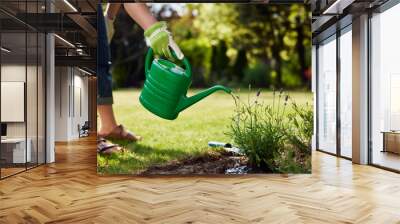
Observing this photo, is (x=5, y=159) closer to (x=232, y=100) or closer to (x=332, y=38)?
(x=232, y=100)

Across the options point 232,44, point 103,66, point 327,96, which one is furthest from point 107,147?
point 327,96

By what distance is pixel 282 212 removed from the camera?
3.96 m

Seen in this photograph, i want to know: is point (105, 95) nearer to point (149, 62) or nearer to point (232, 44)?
point (149, 62)

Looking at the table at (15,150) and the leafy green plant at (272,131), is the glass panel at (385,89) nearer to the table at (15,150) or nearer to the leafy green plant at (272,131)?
the leafy green plant at (272,131)

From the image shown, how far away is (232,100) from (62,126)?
4.96 meters

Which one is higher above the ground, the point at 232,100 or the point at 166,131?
the point at 232,100

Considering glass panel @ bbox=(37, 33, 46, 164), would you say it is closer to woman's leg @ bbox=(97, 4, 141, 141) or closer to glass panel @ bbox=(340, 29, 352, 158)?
woman's leg @ bbox=(97, 4, 141, 141)

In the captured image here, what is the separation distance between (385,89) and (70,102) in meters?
5.89

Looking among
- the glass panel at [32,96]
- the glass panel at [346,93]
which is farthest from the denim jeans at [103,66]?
the glass panel at [346,93]

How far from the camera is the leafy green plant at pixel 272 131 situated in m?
6.03

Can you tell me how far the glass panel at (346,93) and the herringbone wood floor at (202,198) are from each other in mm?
1597

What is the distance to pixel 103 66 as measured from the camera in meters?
6.14

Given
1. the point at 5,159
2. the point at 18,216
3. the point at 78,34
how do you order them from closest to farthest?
the point at 18,216 → the point at 5,159 → the point at 78,34

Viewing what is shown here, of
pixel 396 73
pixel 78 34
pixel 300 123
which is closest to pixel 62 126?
pixel 78 34
